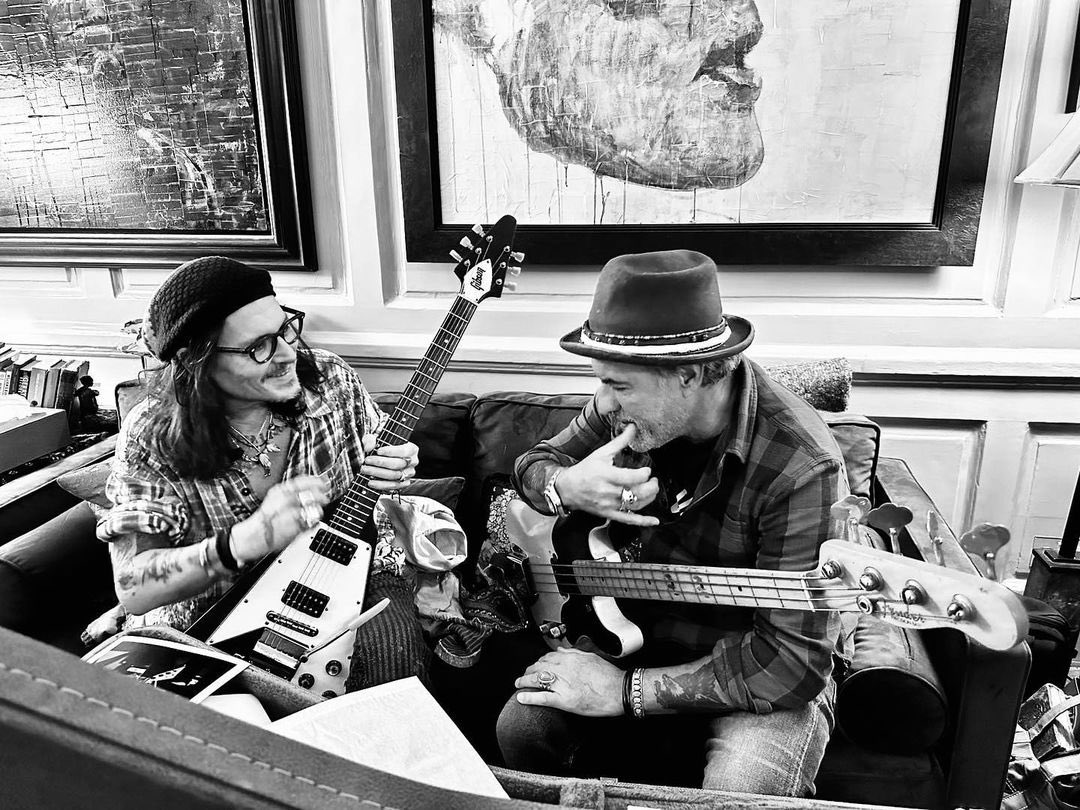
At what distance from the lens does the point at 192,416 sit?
54.6 inches

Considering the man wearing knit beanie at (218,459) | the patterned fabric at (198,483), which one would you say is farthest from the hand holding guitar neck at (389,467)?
the patterned fabric at (198,483)

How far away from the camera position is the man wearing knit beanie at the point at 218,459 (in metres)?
1.32

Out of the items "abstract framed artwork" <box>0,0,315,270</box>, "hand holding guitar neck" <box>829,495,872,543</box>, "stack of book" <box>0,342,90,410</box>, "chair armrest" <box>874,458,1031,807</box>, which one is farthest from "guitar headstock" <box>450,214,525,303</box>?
"stack of book" <box>0,342,90,410</box>

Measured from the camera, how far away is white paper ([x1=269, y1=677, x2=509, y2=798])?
2.75 ft

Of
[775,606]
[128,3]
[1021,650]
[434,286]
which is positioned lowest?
[1021,650]

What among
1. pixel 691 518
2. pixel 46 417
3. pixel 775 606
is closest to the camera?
pixel 775 606

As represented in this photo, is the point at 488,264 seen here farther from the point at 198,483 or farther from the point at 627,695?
the point at 627,695

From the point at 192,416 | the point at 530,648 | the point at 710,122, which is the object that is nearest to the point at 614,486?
the point at 530,648

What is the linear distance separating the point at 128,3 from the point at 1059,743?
120 inches

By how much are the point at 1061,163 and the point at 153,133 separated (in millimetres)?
2396

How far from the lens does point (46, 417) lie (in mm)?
2188

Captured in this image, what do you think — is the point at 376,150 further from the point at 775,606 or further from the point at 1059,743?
the point at 1059,743

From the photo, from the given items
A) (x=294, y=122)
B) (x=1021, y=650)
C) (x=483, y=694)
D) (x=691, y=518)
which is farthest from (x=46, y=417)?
(x=1021, y=650)

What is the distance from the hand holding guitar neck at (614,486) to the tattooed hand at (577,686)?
265 mm
